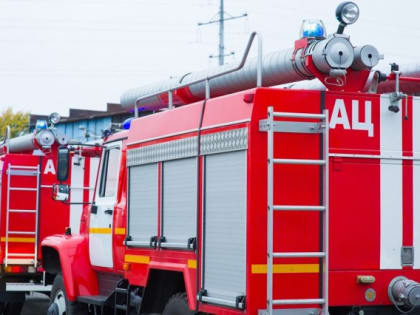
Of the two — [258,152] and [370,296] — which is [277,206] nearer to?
[258,152]

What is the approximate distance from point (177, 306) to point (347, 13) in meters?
3.20

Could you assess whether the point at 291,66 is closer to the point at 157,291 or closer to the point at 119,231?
the point at 157,291

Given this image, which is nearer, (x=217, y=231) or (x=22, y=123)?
(x=217, y=231)

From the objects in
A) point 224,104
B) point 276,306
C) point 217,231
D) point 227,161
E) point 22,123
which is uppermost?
point 22,123

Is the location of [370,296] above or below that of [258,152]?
below

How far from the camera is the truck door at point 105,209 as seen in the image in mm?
11094

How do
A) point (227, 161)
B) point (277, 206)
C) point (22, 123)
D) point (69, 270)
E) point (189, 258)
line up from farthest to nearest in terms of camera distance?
point (22, 123), point (69, 270), point (189, 258), point (227, 161), point (277, 206)

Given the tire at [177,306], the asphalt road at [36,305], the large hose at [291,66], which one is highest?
the large hose at [291,66]

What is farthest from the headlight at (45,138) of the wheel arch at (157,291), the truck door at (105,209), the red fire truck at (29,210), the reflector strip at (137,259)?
the wheel arch at (157,291)

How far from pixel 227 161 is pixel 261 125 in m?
0.59

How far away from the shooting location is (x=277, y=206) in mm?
7336

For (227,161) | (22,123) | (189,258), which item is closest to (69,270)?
(189,258)

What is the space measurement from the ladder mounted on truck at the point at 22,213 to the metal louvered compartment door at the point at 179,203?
6922 mm

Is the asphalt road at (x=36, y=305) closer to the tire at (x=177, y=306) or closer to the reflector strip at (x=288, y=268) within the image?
the tire at (x=177, y=306)
